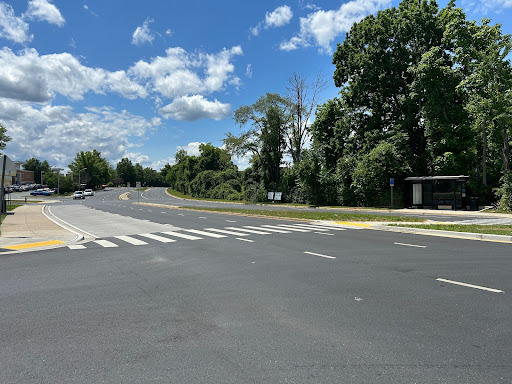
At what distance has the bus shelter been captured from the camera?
97.3ft

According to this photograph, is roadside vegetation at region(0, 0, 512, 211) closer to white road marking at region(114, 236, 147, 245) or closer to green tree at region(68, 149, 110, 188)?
white road marking at region(114, 236, 147, 245)

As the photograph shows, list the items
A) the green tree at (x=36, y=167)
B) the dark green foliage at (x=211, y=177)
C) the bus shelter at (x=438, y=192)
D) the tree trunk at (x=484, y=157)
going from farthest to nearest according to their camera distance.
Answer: the green tree at (x=36, y=167)
the dark green foliage at (x=211, y=177)
the tree trunk at (x=484, y=157)
the bus shelter at (x=438, y=192)

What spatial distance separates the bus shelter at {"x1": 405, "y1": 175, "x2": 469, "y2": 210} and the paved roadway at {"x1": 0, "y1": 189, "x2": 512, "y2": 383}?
2263 centimetres

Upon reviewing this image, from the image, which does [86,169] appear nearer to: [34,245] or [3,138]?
[3,138]

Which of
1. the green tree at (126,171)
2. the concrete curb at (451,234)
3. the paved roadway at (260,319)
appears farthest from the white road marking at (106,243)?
the green tree at (126,171)

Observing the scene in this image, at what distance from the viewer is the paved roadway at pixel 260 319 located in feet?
11.7

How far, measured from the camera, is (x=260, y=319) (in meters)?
4.95

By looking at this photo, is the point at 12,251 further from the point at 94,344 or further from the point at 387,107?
the point at 387,107

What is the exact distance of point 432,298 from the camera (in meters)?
5.73

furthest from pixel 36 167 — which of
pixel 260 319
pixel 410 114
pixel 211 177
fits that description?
pixel 260 319

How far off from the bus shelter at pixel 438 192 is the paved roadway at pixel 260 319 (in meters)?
22.6

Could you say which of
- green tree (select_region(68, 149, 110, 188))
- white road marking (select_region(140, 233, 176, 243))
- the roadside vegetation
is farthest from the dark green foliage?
white road marking (select_region(140, 233, 176, 243))

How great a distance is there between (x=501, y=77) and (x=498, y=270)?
27646 millimetres

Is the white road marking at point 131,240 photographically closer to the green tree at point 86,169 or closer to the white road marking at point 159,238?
the white road marking at point 159,238
